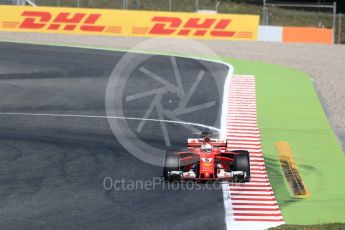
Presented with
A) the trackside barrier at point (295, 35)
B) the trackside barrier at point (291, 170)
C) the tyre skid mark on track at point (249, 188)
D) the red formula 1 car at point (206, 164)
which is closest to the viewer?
the tyre skid mark on track at point (249, 188)

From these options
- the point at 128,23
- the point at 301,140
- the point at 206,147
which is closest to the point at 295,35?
the point at 128,23

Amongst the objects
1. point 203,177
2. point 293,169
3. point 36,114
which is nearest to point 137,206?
point 203,177

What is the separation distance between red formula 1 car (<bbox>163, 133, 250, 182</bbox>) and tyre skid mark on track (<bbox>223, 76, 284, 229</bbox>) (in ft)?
0.91

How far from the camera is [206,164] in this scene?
14984 mm

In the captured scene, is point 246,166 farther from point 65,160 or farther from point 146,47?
point 146,47

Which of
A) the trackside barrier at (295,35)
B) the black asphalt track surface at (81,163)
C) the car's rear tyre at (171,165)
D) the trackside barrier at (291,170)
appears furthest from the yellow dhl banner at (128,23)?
the car's rear tyre at (171,165)

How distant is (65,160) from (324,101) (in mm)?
11973

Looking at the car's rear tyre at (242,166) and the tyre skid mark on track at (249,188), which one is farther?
the car's rear tyre at (242,166)

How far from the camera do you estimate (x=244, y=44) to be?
1580 inches

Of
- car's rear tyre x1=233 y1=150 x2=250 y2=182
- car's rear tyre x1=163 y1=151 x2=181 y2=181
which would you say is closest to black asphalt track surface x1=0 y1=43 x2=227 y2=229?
car's rear tyre x1=163 y1=151 x2=181 y2=181

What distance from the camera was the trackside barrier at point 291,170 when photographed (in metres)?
15.3

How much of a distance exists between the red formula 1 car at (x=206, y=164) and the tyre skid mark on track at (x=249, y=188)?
0.28 metres

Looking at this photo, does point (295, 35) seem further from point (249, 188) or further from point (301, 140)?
point (249, 188)

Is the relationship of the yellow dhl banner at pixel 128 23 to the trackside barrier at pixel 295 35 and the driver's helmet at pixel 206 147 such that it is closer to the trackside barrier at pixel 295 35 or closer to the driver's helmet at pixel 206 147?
the trackside barrier at pixel 295 35
